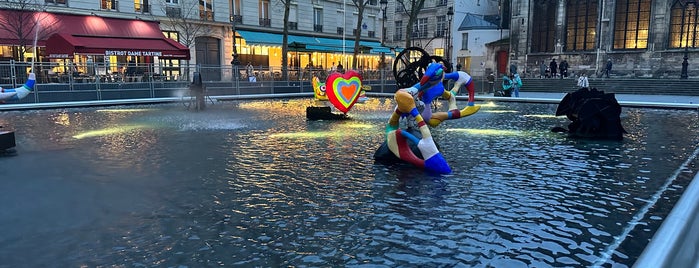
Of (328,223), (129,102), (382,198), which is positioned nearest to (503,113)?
(382,198)

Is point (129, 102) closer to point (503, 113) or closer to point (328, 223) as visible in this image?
point (503, 113)

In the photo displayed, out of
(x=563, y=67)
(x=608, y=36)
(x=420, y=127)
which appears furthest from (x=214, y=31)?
(x=420, y=127)

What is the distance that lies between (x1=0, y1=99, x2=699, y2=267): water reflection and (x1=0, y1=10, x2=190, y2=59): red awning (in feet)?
56.0

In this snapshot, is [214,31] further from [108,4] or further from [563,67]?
[563,67]

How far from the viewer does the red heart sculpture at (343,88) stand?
A: 16734 mm

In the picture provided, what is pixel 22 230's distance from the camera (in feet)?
17.5

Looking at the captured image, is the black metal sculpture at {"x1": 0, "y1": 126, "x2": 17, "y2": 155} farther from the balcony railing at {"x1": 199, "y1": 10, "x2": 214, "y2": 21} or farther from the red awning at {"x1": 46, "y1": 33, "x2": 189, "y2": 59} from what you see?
the balcony railing at {"x1": 199, "y1": 10, "x2": 214, "y2": 21}

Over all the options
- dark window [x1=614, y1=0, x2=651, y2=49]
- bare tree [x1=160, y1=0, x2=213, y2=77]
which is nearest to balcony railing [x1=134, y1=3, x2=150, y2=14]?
bare tree [x1=160, y1=0, x2=213, y2=77]

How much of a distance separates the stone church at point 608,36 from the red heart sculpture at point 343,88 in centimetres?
2814

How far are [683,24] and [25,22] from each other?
45.9 metres

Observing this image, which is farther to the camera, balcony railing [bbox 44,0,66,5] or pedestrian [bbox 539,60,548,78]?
pedestrian [bbox 539,60,548,78]

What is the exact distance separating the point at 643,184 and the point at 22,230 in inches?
329

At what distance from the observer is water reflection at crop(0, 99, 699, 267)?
4.79 m

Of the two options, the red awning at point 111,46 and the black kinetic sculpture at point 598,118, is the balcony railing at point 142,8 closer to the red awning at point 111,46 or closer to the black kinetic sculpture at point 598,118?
the red awning at point 111,46
